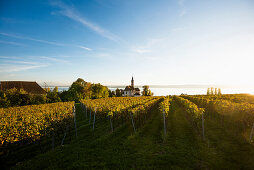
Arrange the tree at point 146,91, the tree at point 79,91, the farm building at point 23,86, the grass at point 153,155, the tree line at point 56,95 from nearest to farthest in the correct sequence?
the grass at point 153,155 → the tree line at point 56,95 → the farm building at point 23,86 → the tree at point 79,91 → the tree at point 146,91

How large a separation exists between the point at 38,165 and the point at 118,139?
4.68 metres

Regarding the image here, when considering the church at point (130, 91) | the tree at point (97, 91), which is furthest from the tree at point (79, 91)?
the church at point (130, 91)

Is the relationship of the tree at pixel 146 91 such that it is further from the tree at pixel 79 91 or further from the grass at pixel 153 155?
the grass at pixel 153 155

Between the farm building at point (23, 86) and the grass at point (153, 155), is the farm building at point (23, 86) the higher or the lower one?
the higher one

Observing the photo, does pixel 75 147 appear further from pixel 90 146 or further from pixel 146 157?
pixel 146 157

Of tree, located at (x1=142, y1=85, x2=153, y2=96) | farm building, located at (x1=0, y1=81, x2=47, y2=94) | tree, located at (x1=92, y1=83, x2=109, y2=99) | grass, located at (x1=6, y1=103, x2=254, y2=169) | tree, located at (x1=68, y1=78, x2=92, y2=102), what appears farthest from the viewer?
tree, located at (x1=142, y1=85, x2=153, y2=96)

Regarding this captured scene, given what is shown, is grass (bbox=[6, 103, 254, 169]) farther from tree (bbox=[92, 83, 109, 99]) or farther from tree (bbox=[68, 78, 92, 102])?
tree (bbox=[92, 83, 109, 99])

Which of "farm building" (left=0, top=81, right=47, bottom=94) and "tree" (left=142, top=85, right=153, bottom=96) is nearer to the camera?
"farm building" (left=0, top=81, right=47, bottom=94)

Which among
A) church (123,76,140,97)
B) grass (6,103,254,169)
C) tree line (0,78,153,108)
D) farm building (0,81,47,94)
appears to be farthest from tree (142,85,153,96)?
grass (6,103,254,169)

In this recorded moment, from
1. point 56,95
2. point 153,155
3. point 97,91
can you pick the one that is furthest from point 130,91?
point 153,155

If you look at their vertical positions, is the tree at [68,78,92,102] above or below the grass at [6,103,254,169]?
above

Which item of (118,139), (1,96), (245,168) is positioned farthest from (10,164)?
(1,96)

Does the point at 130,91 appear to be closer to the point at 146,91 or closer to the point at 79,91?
the point at 146,91

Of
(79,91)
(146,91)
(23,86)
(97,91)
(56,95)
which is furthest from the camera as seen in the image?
(146,91)
